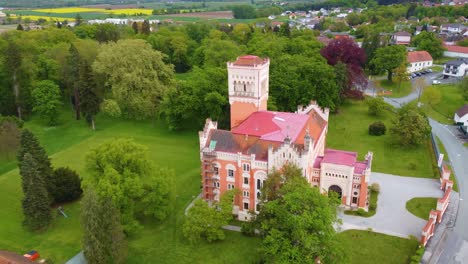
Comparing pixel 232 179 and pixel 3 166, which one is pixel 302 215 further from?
pixel 3 166

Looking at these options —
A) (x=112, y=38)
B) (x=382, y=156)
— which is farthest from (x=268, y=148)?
(x=112, y=38)

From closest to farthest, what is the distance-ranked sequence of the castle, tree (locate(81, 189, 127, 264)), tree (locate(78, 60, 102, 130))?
tree (locate(81, 189, 127, 264)), the castle, tree (locate(78, 60, 102, 130))

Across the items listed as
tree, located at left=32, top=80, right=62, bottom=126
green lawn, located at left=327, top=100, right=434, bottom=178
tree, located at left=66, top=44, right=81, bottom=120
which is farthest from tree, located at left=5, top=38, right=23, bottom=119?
green lawn, located at left=327, top=100, right=434, bottom=178

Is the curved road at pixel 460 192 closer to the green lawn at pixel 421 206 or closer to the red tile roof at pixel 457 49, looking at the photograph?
the green lawn at pixel 421 206

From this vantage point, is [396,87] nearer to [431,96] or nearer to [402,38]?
[431,96]

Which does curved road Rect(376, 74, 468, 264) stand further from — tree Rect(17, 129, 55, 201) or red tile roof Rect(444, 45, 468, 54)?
red tile roof Rect(444, 45, 468, 54)

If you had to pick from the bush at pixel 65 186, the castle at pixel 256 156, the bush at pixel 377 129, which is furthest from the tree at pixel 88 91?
the bush at pixel 377 129
